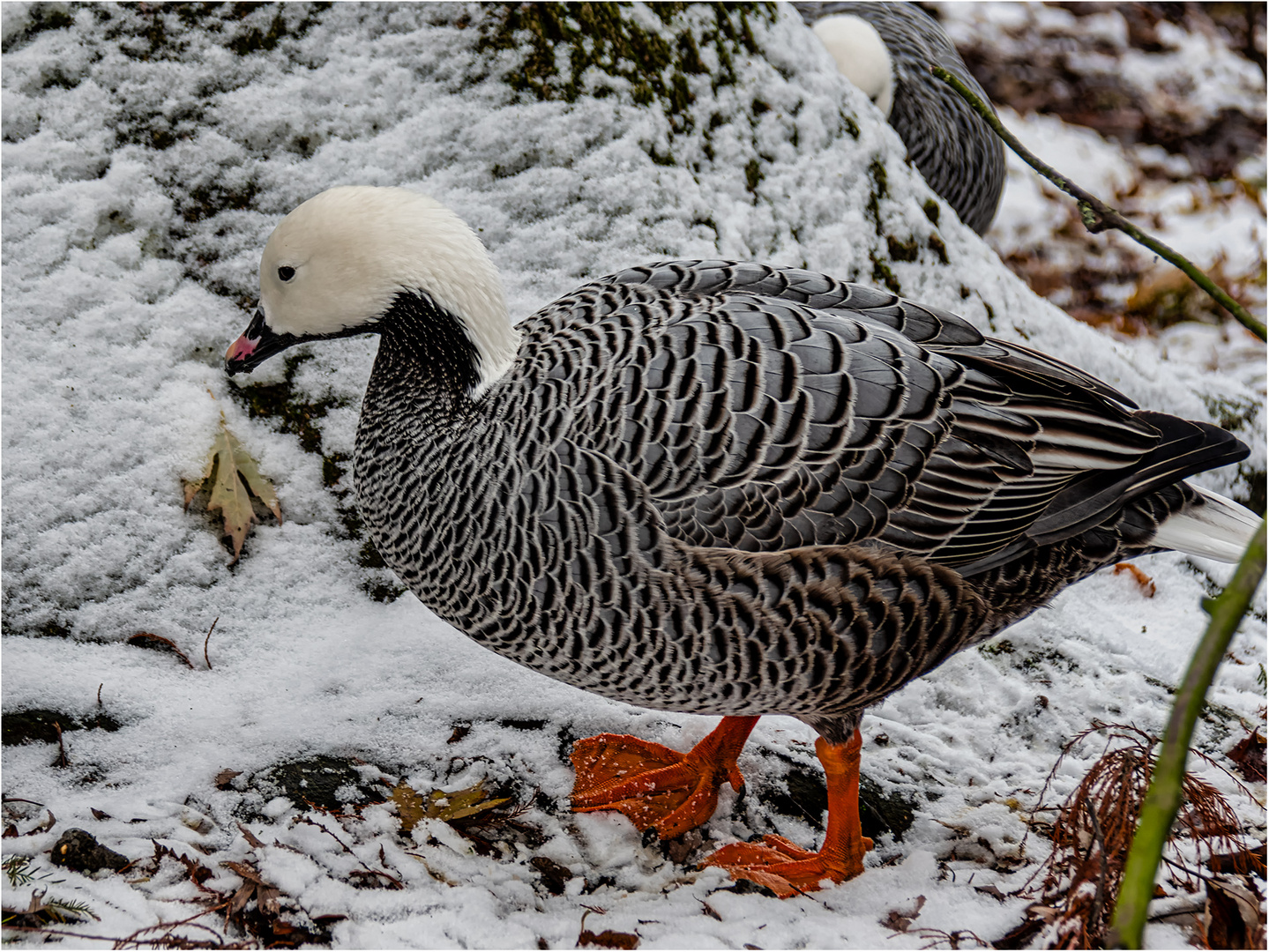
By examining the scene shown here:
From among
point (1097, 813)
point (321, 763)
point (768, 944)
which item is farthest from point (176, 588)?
point (1097, 813)

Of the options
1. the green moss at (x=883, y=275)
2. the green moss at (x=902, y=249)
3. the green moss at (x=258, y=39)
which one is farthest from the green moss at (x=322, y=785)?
the green moss at (x=902, y=249)

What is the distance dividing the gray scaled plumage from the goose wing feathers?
3481 mm

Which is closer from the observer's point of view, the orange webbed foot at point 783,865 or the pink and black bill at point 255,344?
the orange webbed foot at point 783,865

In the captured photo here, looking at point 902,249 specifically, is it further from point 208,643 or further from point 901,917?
point 208,643

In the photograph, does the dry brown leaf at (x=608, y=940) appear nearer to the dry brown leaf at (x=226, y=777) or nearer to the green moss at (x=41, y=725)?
the dry brown leaf at (x=226, y=777)

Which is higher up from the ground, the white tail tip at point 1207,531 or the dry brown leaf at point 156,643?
the white tail tip at point 1207,531

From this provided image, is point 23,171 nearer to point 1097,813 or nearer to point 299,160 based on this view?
point 299,160

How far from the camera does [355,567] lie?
3.60 m

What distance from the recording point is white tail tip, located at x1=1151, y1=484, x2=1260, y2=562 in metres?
2.93

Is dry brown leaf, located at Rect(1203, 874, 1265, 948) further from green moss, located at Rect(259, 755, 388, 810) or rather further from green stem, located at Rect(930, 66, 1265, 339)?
green moss, located at Rect(259, 755, 388, 810)

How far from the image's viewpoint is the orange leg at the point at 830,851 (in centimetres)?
293

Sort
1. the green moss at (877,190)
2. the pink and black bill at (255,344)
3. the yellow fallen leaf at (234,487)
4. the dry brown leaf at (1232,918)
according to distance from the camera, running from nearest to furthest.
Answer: the dry brown leaf at (1232,918), the pink and black bill at (255,344), the yellow fallen leaf at (234,487), the green moss at (877,190)

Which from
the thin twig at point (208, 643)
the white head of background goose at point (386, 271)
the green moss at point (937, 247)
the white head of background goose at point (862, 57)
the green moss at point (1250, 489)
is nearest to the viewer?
the white head of background goose at point (386, 271)

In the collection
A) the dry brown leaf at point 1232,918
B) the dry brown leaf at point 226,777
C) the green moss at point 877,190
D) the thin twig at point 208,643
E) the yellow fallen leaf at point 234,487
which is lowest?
the dry brown leaf at point 226,777
